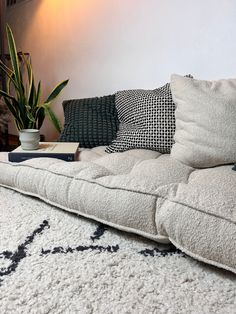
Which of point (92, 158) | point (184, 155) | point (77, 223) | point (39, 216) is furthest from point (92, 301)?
point (92, 158)

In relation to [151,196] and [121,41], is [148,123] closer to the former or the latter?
[151,196]

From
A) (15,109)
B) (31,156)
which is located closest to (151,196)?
(31,156)

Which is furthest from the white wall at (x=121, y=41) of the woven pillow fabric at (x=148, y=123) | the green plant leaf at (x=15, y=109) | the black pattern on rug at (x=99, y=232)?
the black pattern on rug at (x=99, y=232)

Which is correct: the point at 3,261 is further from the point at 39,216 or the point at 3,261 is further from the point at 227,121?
the point at 227,121

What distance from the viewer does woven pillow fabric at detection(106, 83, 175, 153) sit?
149 centimetres

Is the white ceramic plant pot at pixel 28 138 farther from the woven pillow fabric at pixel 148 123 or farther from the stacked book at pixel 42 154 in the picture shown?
the woven pillow fabric at pixel 148 123

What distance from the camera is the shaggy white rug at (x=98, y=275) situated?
694 millimetres

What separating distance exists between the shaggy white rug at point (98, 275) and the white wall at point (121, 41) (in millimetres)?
1232

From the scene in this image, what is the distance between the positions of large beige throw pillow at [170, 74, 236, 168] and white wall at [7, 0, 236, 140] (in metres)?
0.48

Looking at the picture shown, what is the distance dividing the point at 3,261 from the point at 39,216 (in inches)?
11.7

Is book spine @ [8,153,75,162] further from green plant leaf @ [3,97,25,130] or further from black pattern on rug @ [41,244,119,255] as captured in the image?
black pattern on rug @ [41,244,119,255]

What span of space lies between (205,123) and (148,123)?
35cm

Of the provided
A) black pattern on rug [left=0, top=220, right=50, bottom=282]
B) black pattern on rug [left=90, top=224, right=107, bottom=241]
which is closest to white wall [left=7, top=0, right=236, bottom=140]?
black pattern on rug [left=90, top=224, right=107, bottom=241]

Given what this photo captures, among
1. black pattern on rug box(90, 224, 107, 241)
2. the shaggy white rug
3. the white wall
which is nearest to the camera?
the shaggy white rug
